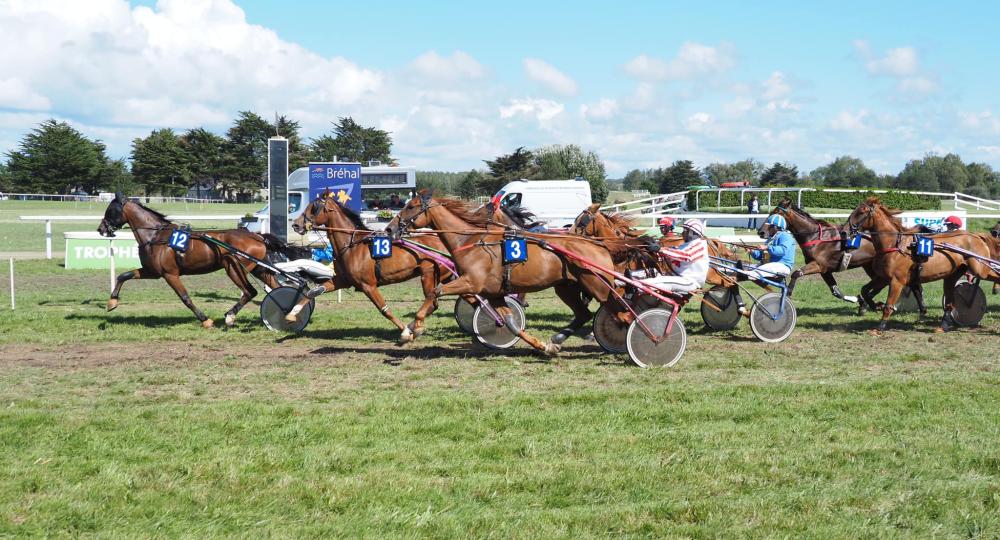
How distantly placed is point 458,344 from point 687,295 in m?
2.89

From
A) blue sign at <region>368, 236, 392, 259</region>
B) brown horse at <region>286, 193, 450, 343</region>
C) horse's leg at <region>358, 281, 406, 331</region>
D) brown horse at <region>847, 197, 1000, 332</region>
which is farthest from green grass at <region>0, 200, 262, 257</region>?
brown horse at <region>847, 197, 1000, 332</region>

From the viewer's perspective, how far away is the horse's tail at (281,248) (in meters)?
13.1

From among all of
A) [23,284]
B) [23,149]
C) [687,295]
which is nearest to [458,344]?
[687,295]

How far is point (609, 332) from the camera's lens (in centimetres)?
991

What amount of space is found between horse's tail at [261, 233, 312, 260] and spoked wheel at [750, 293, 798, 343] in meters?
6.48

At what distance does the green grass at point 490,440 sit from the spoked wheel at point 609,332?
0.85 ft

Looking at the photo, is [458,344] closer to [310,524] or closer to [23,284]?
[310,524]

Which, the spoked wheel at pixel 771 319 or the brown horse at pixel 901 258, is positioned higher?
the brown horse at pixel 901 258

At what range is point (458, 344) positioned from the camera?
1108 centimetres

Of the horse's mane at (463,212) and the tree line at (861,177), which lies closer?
the horse's mane at (463,212)

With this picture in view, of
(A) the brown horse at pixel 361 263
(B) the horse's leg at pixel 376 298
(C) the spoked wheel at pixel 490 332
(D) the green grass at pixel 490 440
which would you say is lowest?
(D) the green grass at pixel 490 440

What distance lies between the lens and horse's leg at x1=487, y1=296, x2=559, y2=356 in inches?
376

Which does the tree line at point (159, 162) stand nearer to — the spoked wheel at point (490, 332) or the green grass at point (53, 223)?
the green grass at point (53, 223)

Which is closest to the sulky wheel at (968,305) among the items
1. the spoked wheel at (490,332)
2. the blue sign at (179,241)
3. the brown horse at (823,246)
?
the brown horse at (823,246)
